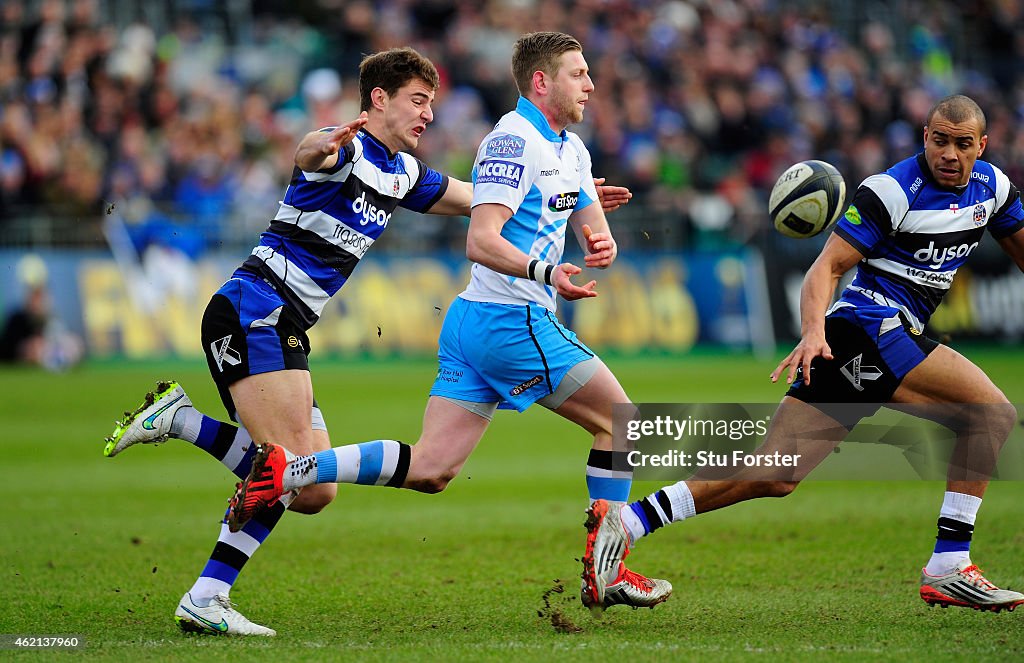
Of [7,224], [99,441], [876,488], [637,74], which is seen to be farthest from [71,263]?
[876,488]

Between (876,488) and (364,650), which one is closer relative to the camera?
(364,650)

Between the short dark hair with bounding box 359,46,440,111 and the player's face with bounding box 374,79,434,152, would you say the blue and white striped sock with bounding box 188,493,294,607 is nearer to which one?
the player's face with bounding box 374,79,434,152

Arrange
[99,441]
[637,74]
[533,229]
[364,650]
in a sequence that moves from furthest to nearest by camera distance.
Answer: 1. [637,74]
2. [99,441]
3. [533,229]
4. [364,650]

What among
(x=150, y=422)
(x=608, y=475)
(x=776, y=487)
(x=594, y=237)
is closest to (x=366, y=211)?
(x=594, y=237)

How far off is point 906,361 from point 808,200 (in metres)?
1.00

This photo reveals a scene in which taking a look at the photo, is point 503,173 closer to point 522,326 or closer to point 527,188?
point 527,188

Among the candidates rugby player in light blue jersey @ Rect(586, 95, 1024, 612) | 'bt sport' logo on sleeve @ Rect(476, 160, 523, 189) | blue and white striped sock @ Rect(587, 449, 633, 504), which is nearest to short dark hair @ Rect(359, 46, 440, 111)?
'bt sport' logo on sleeve @ Rect(476, 160, 523, 189)

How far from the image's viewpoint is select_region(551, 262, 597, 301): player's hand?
19.4ft

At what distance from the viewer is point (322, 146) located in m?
6.35

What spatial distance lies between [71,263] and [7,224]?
1.24 m

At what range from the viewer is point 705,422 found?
8383 millimetres

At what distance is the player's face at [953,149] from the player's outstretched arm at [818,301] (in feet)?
2.01

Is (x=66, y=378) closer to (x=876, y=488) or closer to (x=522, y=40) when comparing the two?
(x=876, y=488)

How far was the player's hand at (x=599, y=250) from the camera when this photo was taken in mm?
6086
